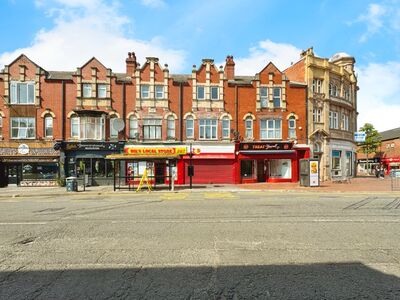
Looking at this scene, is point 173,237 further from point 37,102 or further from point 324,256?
point 37,102

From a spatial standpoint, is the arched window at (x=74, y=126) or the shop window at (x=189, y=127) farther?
the shop window at (x=189, y=127)

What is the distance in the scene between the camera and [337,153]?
97.8 ft

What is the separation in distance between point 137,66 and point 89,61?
14.2ft

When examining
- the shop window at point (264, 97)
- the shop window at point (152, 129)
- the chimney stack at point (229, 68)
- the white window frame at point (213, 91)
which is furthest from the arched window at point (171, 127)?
the shop window at point (264, 97)

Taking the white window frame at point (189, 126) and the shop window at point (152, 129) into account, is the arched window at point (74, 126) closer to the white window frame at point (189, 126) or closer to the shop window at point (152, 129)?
the shop window at point (152, 129)

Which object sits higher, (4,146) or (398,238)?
(4,146)

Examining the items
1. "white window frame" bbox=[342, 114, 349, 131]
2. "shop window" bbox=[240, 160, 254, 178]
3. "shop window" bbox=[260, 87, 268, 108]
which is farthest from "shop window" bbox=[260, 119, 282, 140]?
"white window frame" bbox=[342, 114, 349, 131]

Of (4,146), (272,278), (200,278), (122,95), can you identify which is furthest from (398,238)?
(4,146)

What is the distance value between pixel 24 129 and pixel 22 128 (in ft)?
0.63

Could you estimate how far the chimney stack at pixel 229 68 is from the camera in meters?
27.2

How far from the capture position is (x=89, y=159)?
82.0 ft

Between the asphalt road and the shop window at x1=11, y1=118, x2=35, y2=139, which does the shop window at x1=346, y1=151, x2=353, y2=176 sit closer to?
the asphalt road

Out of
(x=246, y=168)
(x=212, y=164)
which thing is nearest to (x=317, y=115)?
(x=246, y=168)

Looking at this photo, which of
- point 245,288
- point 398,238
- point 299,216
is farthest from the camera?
point 299,216
